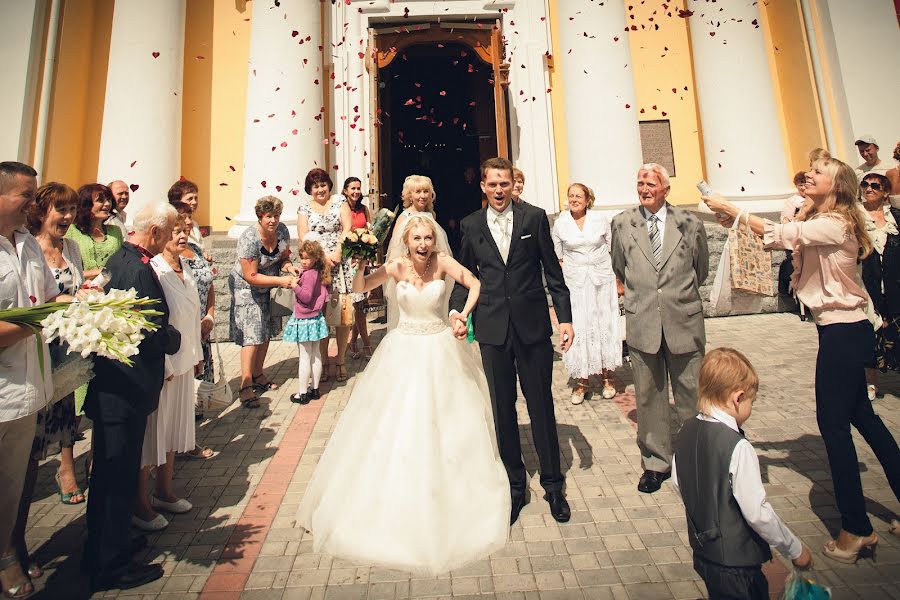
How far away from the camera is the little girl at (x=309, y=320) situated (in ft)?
18.7

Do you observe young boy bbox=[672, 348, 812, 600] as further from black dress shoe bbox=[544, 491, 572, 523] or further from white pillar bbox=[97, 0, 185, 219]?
white pillar bbox=[97, 0, 185, 219]

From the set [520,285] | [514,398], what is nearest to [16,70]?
[520,285]

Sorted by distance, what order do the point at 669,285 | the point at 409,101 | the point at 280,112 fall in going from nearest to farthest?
1. the point at 669,285
2. the point at 280,112
3. the point at 409,101

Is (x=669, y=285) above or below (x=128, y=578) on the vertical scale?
above

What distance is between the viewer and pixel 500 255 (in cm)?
360

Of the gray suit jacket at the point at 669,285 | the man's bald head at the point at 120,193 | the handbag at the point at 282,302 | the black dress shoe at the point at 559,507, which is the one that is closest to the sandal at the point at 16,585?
the black dress shoe at the point at 559,507

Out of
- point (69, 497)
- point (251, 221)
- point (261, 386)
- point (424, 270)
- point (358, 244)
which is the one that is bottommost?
point (69, 497)

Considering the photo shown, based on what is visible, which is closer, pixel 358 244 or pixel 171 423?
pixel 171 423

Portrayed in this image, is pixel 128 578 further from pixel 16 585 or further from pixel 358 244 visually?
pixel 358 244

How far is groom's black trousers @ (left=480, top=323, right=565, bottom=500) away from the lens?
11.6 feet

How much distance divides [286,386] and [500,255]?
392cm

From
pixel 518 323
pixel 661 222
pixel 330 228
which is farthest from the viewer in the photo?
pixel 330 228

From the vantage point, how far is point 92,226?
4609mm

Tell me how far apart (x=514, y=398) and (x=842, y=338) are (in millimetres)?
2052
